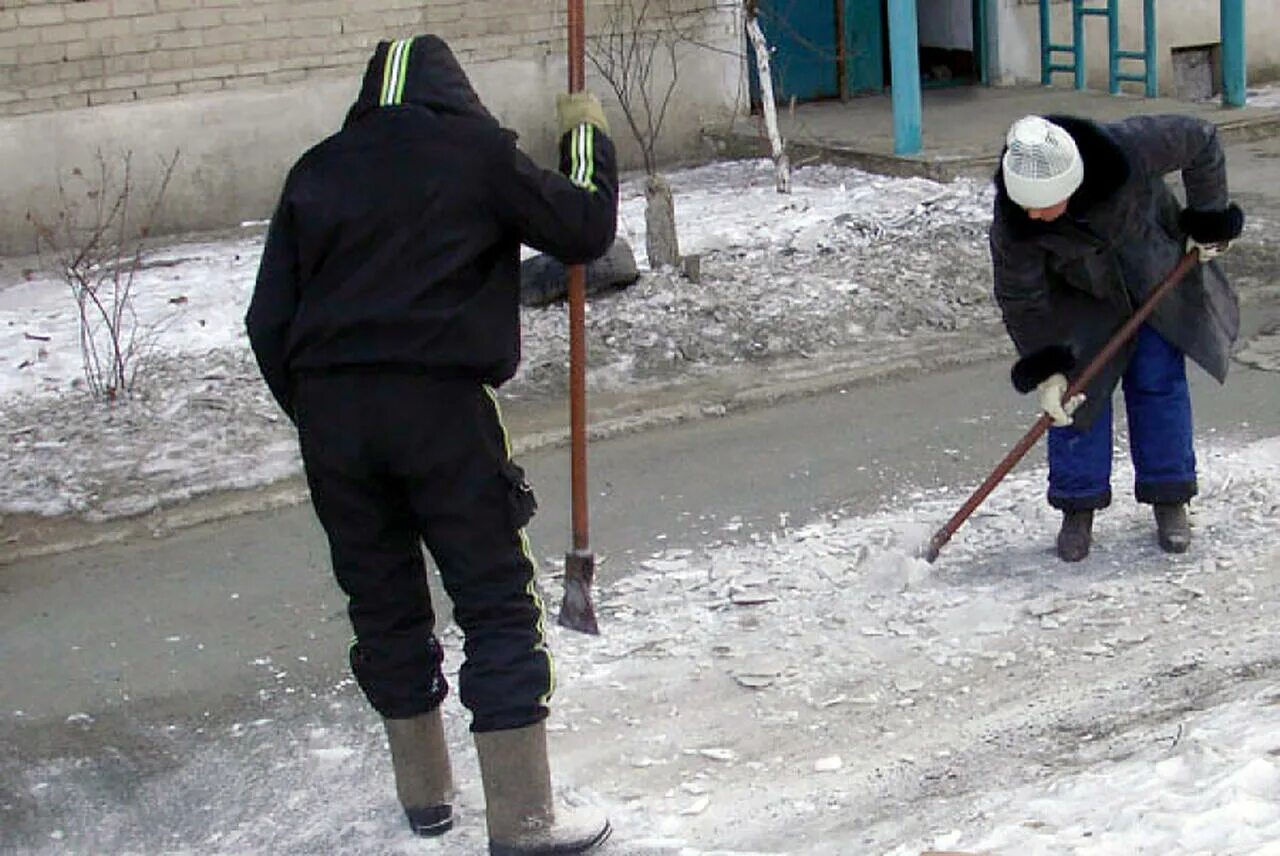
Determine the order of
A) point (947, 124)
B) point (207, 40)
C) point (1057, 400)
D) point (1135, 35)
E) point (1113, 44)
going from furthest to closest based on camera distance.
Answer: point (1135, 35) < point (1113, 44) < point (947, 124) < point (207, 40) < point (1057, 400)

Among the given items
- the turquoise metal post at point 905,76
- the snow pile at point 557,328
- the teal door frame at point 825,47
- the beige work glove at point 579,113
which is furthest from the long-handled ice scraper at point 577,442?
Result: the teal door frame at point 825,47

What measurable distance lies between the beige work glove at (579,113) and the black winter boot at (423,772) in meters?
1.32

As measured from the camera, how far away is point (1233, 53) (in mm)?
13609

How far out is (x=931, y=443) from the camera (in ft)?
23.2

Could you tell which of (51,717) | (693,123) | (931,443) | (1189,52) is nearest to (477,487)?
(51,717)

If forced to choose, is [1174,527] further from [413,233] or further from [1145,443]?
[413,233]

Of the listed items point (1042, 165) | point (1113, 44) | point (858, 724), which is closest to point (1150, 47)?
point (1113, 44)

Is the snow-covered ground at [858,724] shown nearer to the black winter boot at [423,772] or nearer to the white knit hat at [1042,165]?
the black winter boot at [423,772]

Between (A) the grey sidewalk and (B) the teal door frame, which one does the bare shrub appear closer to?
(A) the grey sidewalk

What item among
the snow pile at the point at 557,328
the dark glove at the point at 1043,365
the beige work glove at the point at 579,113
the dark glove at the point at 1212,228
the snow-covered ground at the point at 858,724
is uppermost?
the beige work glove at the point at 579,113

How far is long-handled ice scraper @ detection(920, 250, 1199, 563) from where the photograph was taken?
17.8ft

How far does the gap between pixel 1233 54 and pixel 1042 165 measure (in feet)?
30.6

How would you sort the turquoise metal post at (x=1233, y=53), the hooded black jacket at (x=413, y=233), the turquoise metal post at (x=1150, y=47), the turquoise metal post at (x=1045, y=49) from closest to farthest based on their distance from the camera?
1. the hooded black jacket at (x=413, y=233)
2. the turquoise metal post at (x=1233, y=53)
3. the turquoise metal post at (x=1150, y=47)
4. the turquoise metal post at (x=1045, y=49)

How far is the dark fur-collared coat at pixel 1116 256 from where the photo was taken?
17.2 feet
